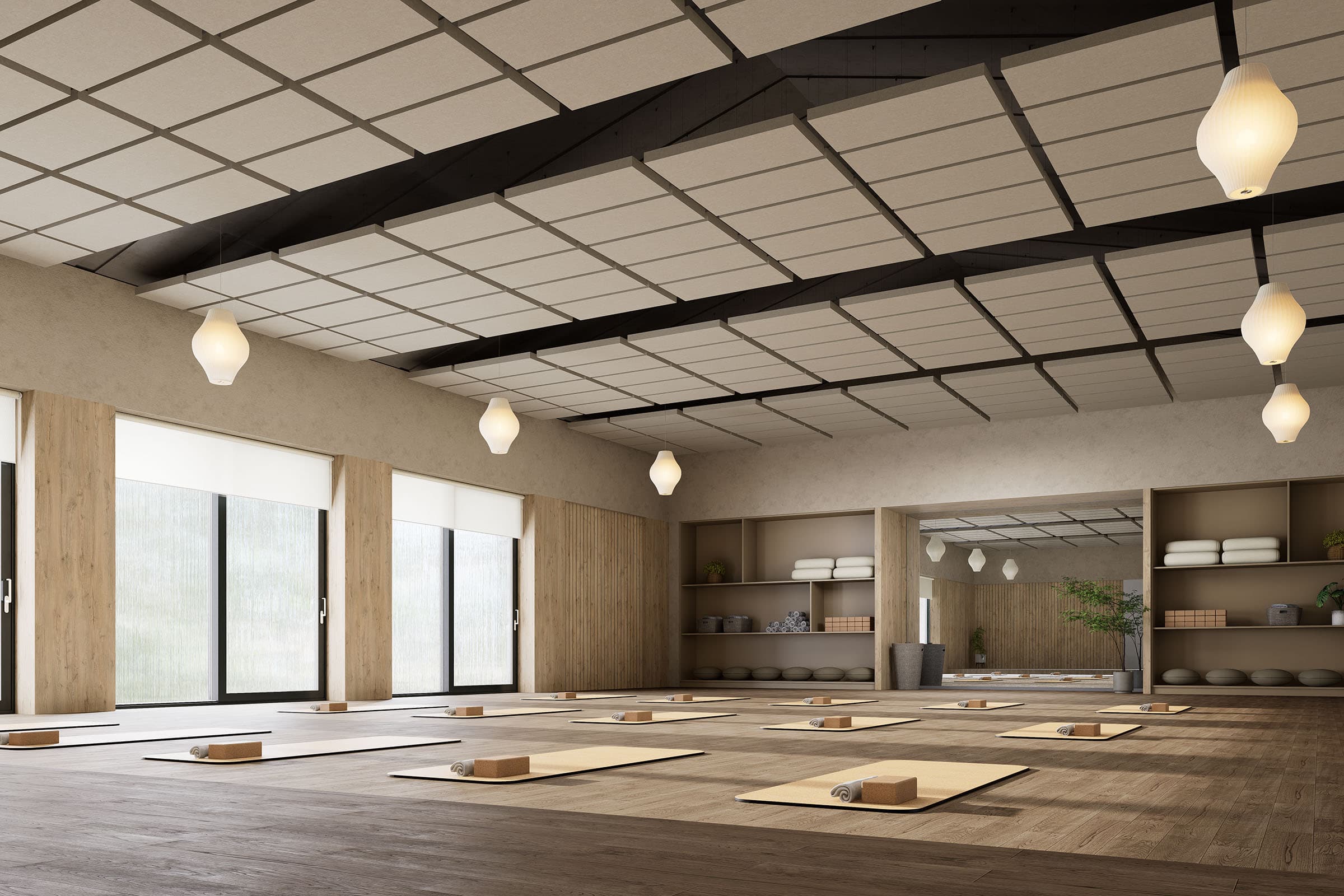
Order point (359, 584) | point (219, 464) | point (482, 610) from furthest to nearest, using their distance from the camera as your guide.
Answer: point (482, 610)
point (359, 584)
point (219, 464)

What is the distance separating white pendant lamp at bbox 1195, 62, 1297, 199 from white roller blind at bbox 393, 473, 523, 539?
941 cm

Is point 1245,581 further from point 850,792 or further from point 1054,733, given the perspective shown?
point 850,792

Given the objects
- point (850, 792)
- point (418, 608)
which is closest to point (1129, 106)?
point (850, 792)

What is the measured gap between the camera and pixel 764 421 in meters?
14.4

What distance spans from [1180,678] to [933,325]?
5850 mm

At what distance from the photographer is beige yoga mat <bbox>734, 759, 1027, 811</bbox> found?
3.33m

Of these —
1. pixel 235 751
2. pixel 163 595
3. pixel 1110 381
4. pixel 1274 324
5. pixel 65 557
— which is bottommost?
pixel 235 751

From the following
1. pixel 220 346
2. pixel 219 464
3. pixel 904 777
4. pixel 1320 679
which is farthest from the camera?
pixel 1320 679

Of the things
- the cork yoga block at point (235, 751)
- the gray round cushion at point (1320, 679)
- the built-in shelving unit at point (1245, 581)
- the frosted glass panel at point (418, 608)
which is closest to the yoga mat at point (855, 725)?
the cork yoga block at point (235, 751)

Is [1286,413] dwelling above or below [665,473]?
above

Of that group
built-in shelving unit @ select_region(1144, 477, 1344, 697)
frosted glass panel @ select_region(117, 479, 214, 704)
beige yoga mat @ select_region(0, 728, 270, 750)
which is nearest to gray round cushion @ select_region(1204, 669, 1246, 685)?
built-in shelving unit @ select_region(1144, 477, 1344, 697)

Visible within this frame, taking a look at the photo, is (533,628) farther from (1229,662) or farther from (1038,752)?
(1038,752)

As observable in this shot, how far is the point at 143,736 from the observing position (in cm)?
611

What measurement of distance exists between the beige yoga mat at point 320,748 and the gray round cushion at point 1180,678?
10009 mm
